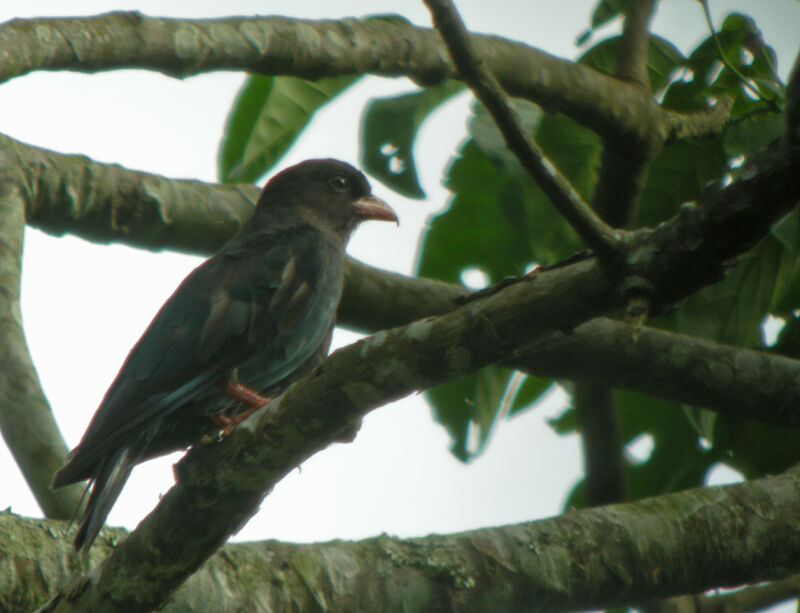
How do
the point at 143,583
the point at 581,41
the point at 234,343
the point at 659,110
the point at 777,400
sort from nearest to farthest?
the point at 143,583
the point at 777,400
the point at 234,343
the point at 659,110
the point at 581,41

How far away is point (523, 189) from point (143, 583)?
6.51 ft

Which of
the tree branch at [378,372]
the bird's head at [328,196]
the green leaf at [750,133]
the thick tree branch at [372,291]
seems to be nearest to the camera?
the tree branch at [378,372]

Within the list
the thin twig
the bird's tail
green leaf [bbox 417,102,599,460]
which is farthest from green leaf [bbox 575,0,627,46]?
the bird's tail

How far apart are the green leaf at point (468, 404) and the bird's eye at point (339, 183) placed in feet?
6.00

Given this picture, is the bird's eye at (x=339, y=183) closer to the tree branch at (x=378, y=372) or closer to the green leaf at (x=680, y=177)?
the green leaf at (x=680, y=177)

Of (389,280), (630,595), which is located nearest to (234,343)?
(389,280)

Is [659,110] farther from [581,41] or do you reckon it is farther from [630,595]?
[630,595]

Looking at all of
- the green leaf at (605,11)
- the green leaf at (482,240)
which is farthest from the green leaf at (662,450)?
the green leaf at (605,11)

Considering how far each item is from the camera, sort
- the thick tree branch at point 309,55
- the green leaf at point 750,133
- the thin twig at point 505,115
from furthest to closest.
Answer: the thick tree branch at point 309,55
the green leaf at point 750,133
the thin twig at point 505,115

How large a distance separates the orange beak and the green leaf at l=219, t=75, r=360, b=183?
3.76 ft

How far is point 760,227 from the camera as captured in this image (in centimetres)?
197

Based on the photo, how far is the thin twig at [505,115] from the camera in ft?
7.25

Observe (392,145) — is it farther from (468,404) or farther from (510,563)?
(510,563)

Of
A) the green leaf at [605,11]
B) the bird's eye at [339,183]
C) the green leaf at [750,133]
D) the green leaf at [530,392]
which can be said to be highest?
the green leaf at [605,11]
